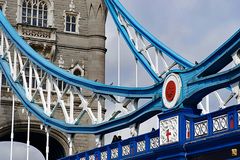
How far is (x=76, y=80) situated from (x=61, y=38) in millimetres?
13742

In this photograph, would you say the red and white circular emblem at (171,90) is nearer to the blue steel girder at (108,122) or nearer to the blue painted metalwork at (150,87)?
the blue painted metalwork at (150,87)

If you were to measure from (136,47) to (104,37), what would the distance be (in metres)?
13.1

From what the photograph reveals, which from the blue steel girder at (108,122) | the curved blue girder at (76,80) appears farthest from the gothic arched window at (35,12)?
the blue steel girder at (108,122)

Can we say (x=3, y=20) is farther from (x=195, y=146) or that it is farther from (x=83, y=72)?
(x=195, y=146)

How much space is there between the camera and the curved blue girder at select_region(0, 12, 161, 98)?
15.5 m

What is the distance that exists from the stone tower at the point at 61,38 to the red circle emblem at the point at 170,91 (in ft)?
56.6

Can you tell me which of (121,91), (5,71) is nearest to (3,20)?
(5,71)

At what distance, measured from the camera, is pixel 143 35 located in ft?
63.0

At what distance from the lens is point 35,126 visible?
30578 millimetres

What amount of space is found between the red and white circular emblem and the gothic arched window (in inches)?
742

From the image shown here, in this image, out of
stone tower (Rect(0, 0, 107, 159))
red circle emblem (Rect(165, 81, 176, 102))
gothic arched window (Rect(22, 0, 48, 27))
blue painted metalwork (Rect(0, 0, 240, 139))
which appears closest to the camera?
blue painted metalwork (Rect(0, 0, 240, 139))

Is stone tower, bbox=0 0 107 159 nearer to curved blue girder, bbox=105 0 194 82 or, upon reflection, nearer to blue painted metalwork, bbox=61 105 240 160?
curved blue girder, bbox=105 0 194 82

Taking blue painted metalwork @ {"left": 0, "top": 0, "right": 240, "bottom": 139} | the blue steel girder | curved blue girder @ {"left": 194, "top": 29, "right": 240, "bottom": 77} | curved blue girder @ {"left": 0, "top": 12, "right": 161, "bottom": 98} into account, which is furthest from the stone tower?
curved blue girder @ {"left": 194, "top": 29, "right": 240, "bottom": 77}

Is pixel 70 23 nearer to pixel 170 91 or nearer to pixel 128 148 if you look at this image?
pixel 128 148
